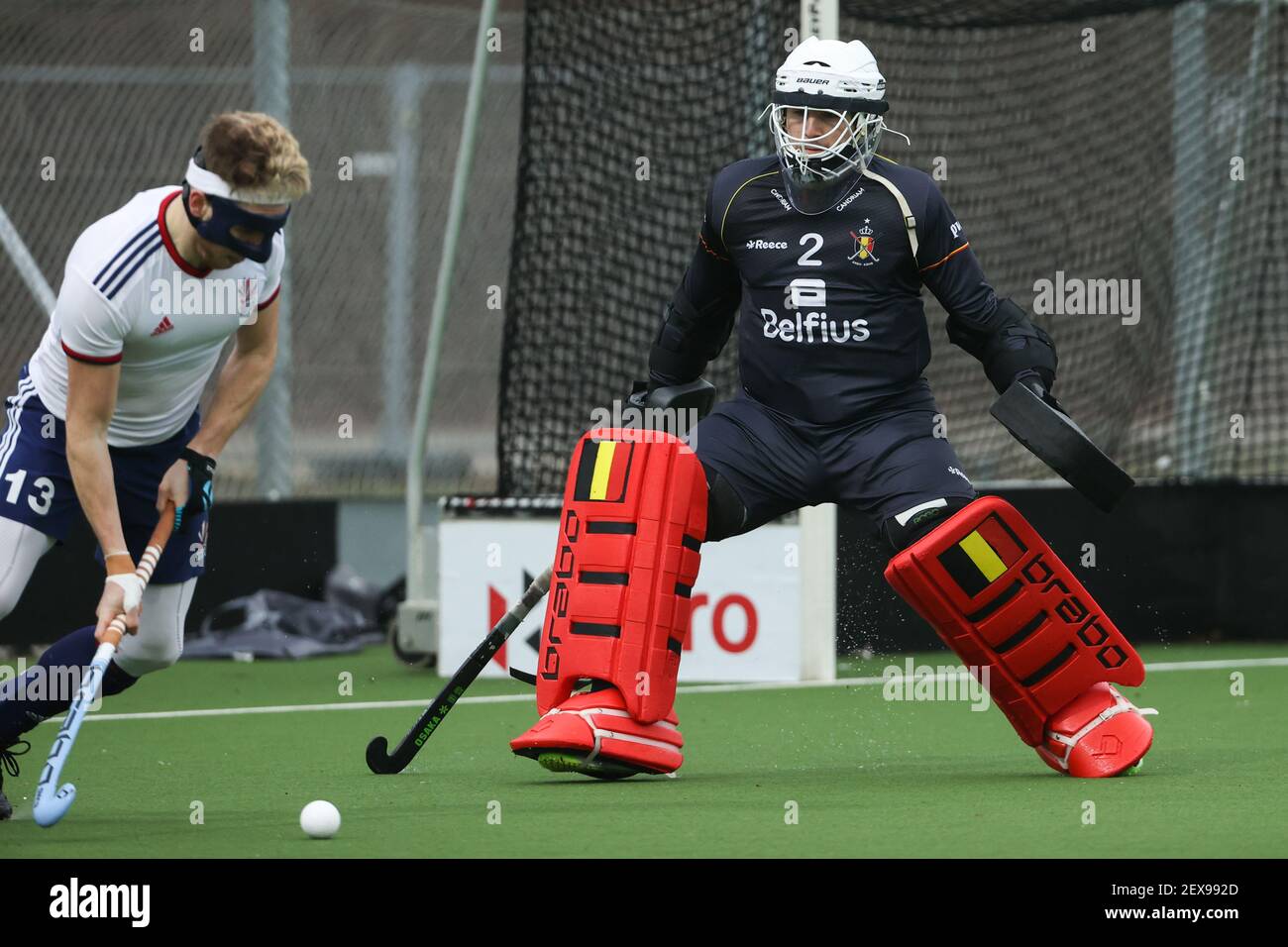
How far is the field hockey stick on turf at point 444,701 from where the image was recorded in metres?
5.52

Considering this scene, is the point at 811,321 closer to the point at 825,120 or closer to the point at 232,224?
the point at 825,120

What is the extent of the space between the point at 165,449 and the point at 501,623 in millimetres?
1011

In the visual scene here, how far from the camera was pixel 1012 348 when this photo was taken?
5320 millimetres

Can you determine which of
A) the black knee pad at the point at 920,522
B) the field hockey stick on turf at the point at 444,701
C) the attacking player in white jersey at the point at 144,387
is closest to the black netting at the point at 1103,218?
the field hockey stick on turf at the point at 444,701

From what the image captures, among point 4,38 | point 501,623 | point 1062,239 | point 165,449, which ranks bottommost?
point 501,623

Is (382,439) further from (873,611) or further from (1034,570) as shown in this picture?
(1034,570)

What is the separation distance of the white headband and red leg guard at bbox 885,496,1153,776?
1.60 m

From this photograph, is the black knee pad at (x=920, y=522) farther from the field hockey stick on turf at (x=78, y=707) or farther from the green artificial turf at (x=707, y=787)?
the field hockey stick on turf at (x=78, y=707)

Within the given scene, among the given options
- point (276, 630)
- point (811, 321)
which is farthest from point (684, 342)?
point (276, 630)

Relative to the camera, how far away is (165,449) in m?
5.02

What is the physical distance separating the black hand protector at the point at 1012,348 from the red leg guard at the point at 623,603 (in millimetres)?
735

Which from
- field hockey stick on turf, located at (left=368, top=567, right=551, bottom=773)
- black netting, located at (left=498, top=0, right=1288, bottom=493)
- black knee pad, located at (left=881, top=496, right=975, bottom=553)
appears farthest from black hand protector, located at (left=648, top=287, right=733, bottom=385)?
black netting, located at (left=498, top=0, right=1288, bottom=493)
